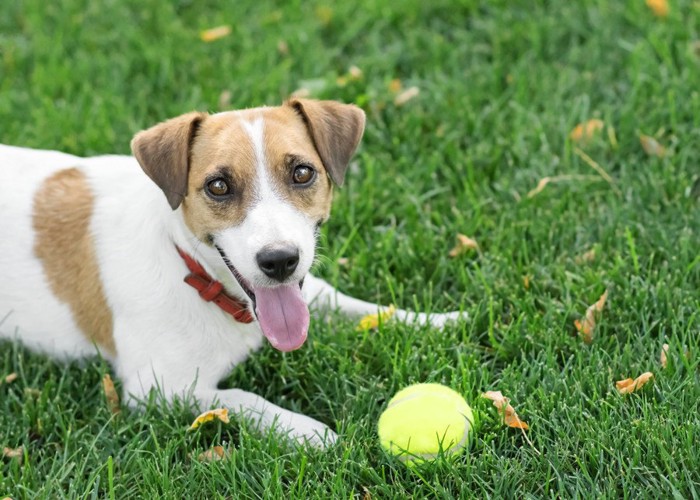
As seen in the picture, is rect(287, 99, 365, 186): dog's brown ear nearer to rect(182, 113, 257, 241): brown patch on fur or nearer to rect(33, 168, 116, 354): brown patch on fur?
rect(182, 113, 257, 241): brown patch on fur

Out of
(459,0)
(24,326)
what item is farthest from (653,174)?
(24,326)

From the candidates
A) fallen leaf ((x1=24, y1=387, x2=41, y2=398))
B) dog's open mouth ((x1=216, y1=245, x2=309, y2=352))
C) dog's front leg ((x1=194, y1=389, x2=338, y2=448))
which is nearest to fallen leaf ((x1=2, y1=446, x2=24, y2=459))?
fallen leaf ((x1=24, y1=387, x2=41, y2=398))

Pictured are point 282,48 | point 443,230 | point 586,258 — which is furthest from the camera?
point 282,48

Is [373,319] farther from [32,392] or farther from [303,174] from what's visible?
[32,392]

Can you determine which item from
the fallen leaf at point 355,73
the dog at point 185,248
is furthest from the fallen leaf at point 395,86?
the dog at point 185,248

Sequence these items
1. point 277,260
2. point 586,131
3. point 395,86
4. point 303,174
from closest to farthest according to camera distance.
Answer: point 277,260, point 303,174, point 586,131, point 395,86

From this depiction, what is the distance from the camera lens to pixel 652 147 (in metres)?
5.62

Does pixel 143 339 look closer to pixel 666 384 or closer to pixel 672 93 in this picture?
pixel 666 384

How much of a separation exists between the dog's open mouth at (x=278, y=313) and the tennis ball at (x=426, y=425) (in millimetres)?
503

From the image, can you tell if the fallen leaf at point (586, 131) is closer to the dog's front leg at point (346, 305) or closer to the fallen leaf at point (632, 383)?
the dog's front leg at point (346, 305)

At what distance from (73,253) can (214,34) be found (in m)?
2.89

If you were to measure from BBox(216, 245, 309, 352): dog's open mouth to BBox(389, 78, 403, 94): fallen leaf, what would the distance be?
2592mm

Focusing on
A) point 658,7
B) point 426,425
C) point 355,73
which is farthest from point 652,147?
point 426,425

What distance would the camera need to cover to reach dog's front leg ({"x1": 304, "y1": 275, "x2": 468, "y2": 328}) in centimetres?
465
